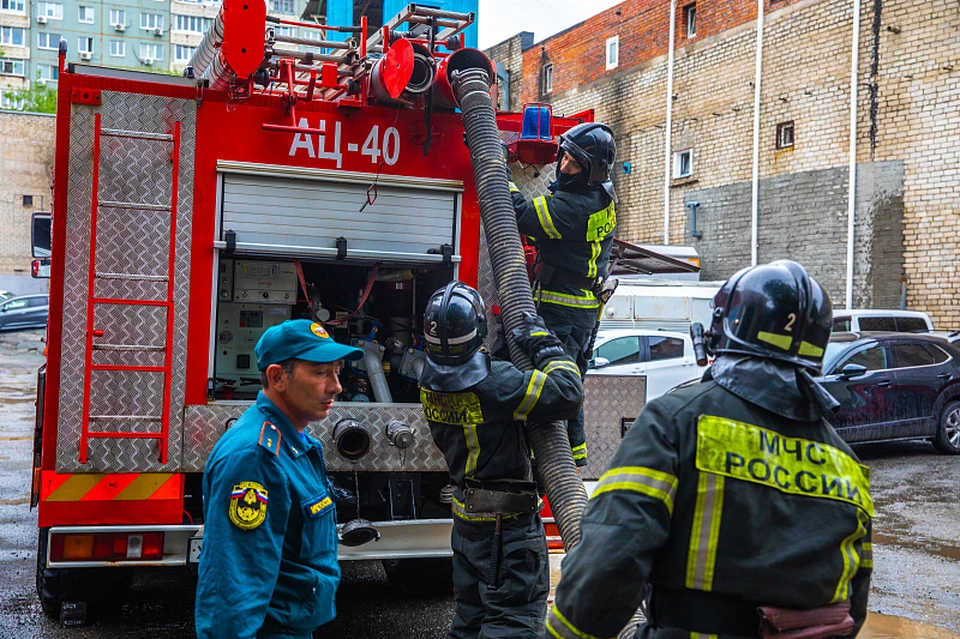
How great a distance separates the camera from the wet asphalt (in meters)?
5.61

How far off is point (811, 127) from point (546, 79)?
39.2 ft

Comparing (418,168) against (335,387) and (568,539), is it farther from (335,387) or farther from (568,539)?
(335,387)

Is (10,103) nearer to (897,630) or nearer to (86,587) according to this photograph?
(86,587)

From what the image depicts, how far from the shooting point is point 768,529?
217 centimetres

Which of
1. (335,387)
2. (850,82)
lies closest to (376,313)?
(335,387)

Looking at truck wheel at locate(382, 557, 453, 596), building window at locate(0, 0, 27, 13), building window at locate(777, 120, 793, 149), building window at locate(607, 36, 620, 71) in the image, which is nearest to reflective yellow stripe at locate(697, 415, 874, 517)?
truck wheel at locate(382, 557, 453, 596)

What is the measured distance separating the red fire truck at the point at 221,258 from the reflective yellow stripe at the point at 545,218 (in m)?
0.48

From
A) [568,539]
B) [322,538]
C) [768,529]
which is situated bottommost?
[568,539]

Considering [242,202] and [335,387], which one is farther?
[242,202]

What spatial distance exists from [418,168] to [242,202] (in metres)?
0.96

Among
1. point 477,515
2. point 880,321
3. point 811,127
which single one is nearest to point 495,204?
point 477,515

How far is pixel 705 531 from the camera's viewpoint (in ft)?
7.11

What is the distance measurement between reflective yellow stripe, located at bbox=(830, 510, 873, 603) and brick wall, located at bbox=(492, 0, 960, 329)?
722 inches

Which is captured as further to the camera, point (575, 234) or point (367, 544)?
point (575, 234)
